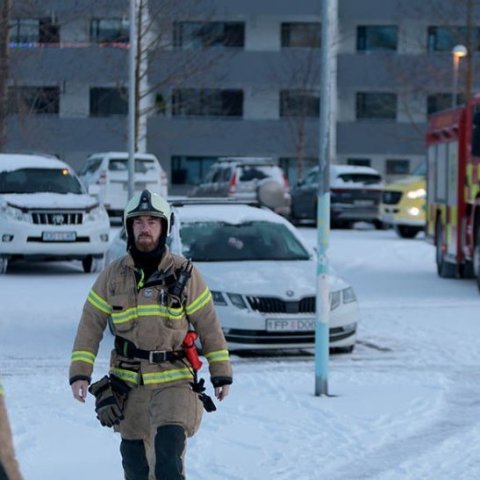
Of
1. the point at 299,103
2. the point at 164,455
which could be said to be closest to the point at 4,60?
the point at 164,455

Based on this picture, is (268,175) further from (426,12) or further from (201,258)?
(201,258)

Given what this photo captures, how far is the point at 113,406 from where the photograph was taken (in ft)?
21.1

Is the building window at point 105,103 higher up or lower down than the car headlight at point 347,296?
higher up

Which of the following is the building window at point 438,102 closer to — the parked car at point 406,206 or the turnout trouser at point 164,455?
the parked car at point 406,206

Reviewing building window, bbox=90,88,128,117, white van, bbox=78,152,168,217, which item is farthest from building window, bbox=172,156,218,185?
white van, bbox=78,152,168,217

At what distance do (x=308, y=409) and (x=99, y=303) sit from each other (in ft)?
13.7

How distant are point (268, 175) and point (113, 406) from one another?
32512 millimetres

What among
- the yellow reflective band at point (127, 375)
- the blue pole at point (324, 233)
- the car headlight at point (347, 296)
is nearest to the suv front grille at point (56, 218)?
the car headlight at point (347, 296)

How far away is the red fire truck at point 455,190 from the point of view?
65.9 feet

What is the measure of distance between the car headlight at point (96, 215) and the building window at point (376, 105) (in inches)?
1456

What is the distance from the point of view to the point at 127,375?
6504mm

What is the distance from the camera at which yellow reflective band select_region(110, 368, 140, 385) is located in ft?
21.3

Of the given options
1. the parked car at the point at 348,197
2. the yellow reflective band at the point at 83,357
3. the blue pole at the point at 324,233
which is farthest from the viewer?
the parked car at the point at 348,197

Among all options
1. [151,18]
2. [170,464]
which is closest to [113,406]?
[170,464]
